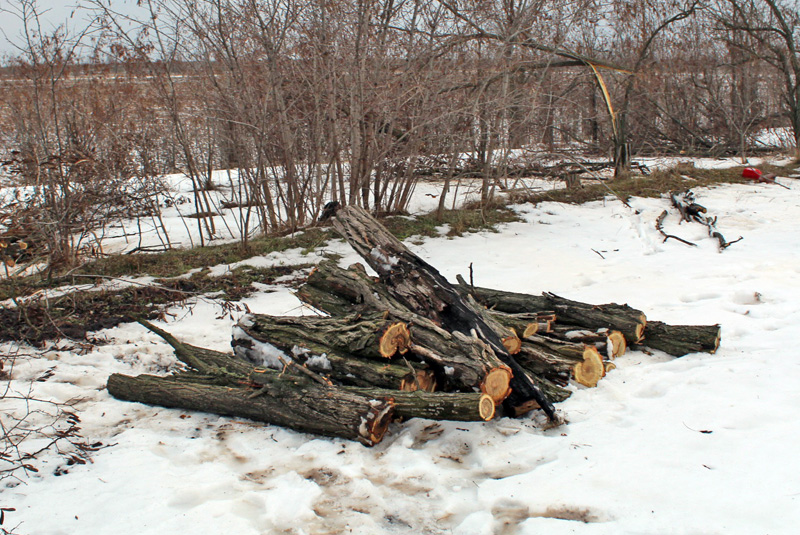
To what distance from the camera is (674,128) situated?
17062 millimetres

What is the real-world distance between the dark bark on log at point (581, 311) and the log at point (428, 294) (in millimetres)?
860

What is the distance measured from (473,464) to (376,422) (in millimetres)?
562

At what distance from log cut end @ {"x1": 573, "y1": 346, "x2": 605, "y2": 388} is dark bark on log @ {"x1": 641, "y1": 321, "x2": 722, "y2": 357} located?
2.60 feet

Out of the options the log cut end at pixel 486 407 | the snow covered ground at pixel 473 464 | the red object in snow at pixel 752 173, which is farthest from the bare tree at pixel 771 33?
the log cut end at pixel 486 407

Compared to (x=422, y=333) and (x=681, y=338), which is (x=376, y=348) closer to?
(x=422, y=333)

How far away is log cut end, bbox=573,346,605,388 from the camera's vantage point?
383cm

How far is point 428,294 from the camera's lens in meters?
3.98

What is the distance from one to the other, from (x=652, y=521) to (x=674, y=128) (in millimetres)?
17208

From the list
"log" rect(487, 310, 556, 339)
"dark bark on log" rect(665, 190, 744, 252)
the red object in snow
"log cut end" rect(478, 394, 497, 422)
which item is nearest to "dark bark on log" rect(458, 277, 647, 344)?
"log" rect(487, 310, 556, 339)

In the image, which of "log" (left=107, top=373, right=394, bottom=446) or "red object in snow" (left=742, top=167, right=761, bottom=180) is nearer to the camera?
"log" (left=107, top=373, right=394, bottom=446)

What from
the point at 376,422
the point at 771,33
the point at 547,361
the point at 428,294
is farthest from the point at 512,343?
the point at 771,33

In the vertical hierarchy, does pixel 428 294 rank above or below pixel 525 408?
above

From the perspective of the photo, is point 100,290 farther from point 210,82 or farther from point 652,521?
point 652,521

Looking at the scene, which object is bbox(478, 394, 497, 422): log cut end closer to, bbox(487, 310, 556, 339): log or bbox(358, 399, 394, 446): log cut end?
bbox(358, 399, 394, 446): log cut end
